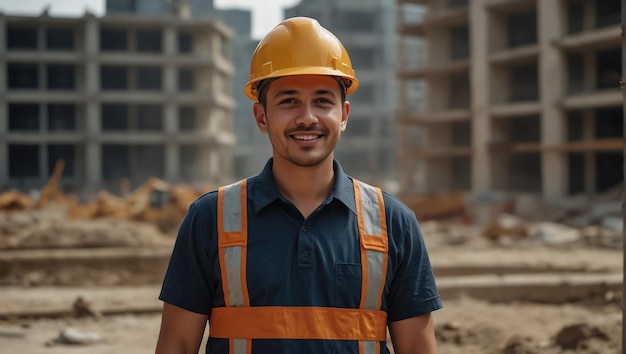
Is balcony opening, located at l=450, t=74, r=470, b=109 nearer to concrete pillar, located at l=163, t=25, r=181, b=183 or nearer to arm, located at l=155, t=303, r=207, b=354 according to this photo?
concrete pillar, located at l=163, t=25, r=181, b=183

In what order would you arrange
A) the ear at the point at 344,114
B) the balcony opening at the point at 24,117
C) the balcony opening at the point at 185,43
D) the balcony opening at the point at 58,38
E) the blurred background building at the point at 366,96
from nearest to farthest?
1. the ear at the point at 344,114
2. the blurred background building at the point at 366,96
3. the balcony opening at the point at 24,117
4. the balcony opening at the point at 58,38
5. the balcony opening at the point at 185,43

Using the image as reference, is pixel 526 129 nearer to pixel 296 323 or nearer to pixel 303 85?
pixel 303 85

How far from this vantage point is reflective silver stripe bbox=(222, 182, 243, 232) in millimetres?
1998

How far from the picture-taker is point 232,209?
80.2 inches

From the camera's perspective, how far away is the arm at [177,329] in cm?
202

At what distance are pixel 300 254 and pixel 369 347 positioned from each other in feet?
1.02

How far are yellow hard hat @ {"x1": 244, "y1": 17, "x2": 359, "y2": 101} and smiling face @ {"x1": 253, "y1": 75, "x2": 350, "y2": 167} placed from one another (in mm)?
29

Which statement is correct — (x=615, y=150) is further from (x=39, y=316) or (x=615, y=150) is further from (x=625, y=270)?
(x=625, y=270)

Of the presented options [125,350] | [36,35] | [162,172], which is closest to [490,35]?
[162,172]

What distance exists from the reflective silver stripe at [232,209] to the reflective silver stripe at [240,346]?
0.29 metres

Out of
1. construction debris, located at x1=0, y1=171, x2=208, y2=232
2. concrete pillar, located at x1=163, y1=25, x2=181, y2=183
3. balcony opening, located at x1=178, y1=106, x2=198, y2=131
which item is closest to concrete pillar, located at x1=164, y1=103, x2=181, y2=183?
Result: concrete pillar, located at x1=163, y1=25, x2=181, y2=183

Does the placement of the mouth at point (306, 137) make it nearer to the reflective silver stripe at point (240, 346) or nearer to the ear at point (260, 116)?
the ear at point (260, 116)

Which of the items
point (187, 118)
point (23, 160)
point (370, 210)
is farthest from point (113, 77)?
point (370, 210)

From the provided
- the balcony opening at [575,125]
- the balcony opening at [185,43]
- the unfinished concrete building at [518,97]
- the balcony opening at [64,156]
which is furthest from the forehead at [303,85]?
the balcony opening at [185,43]
